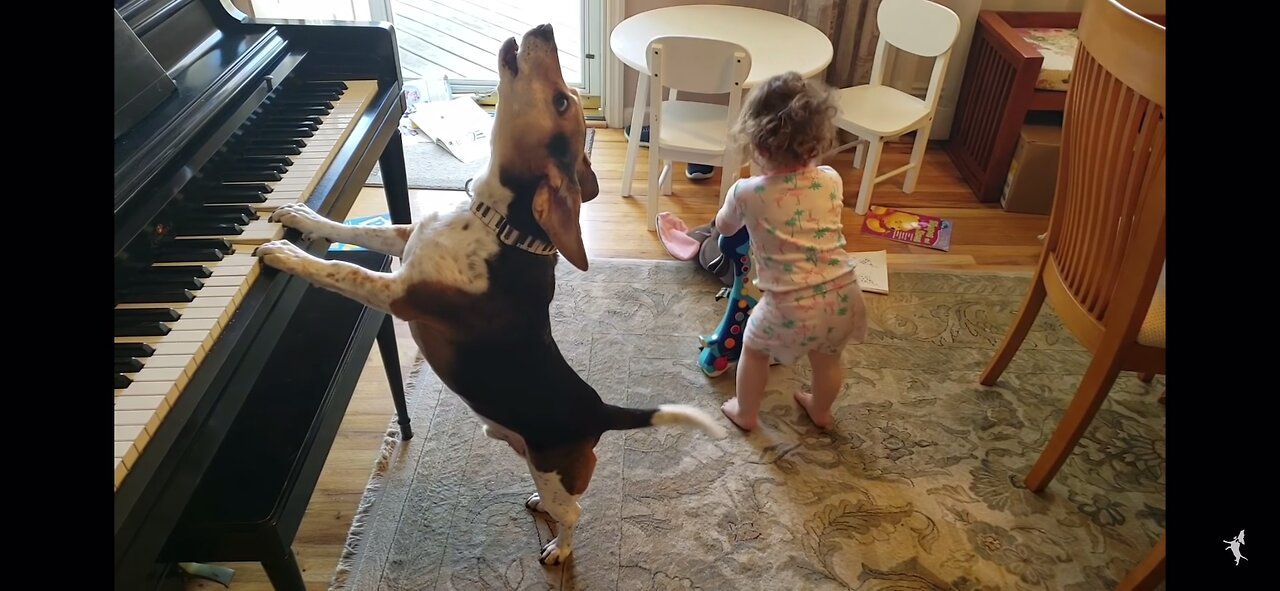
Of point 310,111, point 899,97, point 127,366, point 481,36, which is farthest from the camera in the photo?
point 481,36

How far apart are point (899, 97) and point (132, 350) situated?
2765mm

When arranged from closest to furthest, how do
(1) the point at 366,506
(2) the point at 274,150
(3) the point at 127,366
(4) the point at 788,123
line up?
(3) the point at 127,366 < (2) the point at 274,150 < (4) the point at 788,123 < (1) the point at 366,506

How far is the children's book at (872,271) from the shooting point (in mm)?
2439

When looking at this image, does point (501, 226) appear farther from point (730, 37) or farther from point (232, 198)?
point (730, 37)

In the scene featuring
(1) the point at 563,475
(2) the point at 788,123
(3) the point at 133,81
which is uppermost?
(3) the point at 133,81

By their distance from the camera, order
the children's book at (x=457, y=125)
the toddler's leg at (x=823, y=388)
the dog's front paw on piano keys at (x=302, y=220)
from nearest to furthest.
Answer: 1. the dog's front paw on piano keys at (x=302, y=220)
2. the toddler's leg at (x=823, y=388)
3. the children's book at (x=457, y=125)

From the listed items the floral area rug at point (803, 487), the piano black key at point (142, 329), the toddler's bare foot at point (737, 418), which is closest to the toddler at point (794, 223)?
the toddler's bare foot at point (737, 418)

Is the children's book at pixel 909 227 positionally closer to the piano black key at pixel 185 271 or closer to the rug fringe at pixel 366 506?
the rug fringe at pixel 366 506

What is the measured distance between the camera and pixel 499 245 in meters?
1.07

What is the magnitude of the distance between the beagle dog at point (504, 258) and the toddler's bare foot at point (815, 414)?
0.87 meters

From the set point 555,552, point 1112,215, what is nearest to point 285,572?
point 555,552

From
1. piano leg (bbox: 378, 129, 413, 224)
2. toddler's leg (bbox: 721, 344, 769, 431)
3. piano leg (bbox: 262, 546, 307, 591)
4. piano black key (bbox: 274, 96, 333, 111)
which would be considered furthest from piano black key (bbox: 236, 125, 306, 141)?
toddler's leg (bbox: 721, 344, 769, 431)

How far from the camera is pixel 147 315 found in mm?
909
